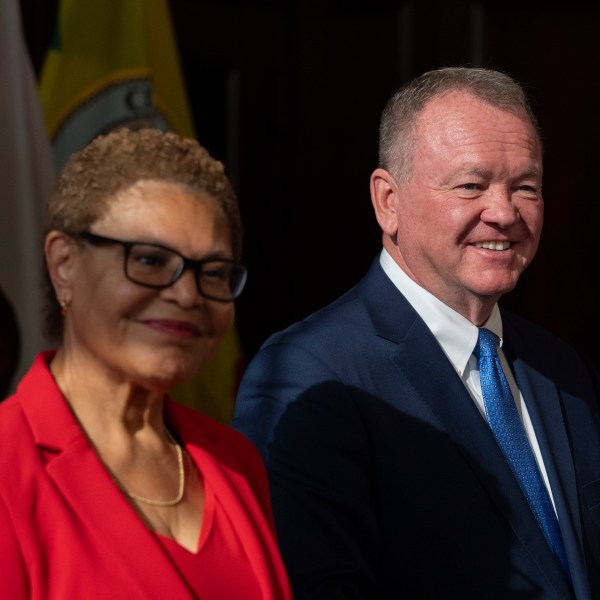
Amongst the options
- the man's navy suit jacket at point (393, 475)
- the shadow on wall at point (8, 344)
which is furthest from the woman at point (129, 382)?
the shadow on wall at point (8, 344)

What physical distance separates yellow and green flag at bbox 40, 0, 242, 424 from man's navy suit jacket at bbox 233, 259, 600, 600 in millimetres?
1494

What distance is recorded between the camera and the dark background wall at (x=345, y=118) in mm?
4027

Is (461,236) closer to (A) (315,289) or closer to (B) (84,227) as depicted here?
(B) (84,227)

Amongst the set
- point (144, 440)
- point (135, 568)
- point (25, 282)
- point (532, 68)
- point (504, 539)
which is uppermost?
point (532, 68)

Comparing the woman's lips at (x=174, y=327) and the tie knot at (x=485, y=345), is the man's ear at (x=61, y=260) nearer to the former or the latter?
the woman's lips at (x=174, y=327)

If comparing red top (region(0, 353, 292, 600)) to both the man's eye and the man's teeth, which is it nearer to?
the man's teeth

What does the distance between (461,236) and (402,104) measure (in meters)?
0.29

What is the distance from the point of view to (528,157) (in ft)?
6.85

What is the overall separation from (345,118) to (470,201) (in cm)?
212

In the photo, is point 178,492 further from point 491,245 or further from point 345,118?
point 345,118

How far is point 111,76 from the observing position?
3.43m

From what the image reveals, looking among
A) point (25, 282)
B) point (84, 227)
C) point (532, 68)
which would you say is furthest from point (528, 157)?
point (532, 68)

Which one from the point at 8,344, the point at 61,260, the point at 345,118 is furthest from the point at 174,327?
the point at 345,118

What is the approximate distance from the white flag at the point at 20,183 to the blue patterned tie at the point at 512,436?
137 centimetres
